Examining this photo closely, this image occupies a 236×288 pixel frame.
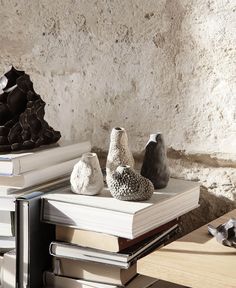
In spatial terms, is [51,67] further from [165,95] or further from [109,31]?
[165,95]

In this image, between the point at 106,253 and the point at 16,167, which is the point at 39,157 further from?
the point at 106,253

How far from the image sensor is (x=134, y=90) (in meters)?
1.25

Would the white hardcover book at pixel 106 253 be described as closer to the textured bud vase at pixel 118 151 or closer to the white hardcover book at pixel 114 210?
the white hardcover book at pixel 114 210

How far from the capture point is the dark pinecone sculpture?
3.58 feet

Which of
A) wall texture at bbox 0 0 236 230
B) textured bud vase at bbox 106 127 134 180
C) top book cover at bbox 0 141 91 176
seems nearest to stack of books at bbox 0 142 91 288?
top book cover at bbox 0 141 91 176

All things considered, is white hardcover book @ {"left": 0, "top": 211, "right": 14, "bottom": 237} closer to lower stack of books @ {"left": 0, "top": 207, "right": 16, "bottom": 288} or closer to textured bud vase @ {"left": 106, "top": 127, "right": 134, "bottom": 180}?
lower stack of books @ {"left": 0, "top": 207, "right": 16, "bottom": 288}

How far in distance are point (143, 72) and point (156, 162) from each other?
0.29m

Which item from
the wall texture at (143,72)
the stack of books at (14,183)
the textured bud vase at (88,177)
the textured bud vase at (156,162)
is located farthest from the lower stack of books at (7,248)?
the wall texture at (143,72)

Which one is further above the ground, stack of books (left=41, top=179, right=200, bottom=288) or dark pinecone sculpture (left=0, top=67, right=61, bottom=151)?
dark pinecone sculpture (left=0, top=67, right=61, bottom=151)

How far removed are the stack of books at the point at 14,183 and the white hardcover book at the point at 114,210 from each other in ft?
0.17

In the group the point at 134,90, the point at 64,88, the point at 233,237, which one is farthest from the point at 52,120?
the point at 233,237

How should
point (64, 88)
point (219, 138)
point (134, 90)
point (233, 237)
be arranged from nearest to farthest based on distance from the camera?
1. point (233, 237)
2. point (219, 138)
3. point (134, 90)
4. point (64, 88)

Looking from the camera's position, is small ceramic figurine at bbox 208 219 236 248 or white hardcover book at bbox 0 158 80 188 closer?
small ceramic figurine at bbox 208 219 236 248

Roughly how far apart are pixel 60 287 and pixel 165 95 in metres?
0.48
